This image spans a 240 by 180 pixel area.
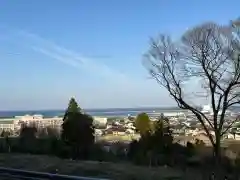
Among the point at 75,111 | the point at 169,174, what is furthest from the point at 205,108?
the point at 169,174

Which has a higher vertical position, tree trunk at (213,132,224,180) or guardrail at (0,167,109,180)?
guardrail at (0,167,109,180)

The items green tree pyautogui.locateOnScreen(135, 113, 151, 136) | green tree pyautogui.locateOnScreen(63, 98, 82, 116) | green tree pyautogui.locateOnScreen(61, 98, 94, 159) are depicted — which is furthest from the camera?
green tree pyautogui.locateOnScreen(135, 113, 151, 136)

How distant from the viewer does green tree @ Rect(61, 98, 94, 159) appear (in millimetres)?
28859

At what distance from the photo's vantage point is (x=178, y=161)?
78.6ft

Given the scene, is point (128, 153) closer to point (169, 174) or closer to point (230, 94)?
point (230, 94)

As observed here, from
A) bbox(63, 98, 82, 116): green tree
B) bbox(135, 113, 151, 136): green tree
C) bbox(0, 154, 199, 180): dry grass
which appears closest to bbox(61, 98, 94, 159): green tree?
bbox(63, 98, 82, 116): green tree

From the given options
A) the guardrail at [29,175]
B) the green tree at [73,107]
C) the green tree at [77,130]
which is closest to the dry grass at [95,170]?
the guardrail at [29,175]

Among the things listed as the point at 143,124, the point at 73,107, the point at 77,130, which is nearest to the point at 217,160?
the point at 77,130

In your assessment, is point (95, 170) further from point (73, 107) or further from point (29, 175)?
point (73, 107)

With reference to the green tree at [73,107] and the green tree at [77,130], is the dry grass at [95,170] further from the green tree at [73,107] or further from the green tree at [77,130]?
the green tree at [73,107]

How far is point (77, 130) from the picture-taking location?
1196 inches

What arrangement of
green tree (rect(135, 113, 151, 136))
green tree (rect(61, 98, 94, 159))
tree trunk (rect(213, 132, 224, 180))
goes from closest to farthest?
tree trunk (rect(213, 132, 224, 180))
green tree (rect(61, 98, 94, 159))
green tree (rect(135, 113, 151, 136))

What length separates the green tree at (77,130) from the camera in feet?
94.7

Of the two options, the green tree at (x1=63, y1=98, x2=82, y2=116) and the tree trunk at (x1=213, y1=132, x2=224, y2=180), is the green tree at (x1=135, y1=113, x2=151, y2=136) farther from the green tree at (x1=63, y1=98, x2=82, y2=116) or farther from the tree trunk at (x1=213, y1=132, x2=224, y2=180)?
the tree trunk at (x1=213, y1=132, x2=224, y2=180)
